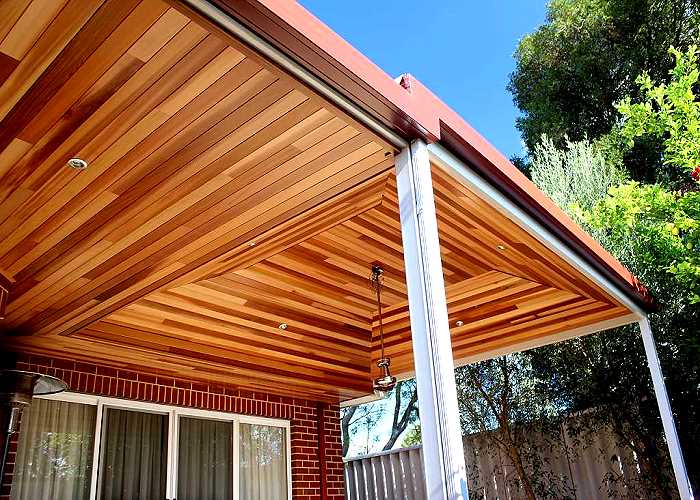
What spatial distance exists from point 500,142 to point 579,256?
15252mm

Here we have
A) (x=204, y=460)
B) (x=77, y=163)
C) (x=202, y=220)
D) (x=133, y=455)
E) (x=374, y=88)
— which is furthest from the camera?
(x=204, y=460)

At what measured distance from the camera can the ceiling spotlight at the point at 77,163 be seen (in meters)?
2.55

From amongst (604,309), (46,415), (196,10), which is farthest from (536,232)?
(46,415)

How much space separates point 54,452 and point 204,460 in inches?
55.7

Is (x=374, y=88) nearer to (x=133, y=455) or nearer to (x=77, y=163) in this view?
(x=77, y=163)

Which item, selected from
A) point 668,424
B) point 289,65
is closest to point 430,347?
point 289,65

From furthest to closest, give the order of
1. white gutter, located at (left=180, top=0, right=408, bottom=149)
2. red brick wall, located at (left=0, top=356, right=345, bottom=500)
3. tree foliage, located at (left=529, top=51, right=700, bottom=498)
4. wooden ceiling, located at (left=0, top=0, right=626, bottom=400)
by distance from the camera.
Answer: tree foliage, located at (left=529, top=51, right=700, bottom=498) < red brick wall, located at (left=0, top=356, right=345, bottom=500) < wooden ceiling, located at (left=0, top=0, right=626, bottom=400) < white gutter, located at (left=180, top=0, right=408, bottom=149)

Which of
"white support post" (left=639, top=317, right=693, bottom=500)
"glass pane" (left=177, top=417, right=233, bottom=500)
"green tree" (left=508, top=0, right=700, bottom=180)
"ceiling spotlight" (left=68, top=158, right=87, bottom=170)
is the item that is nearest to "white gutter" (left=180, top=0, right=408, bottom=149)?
"ceiling spotlight" (left=68, top=158, right=87, bottom=170)

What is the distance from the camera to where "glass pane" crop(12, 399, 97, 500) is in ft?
15.4

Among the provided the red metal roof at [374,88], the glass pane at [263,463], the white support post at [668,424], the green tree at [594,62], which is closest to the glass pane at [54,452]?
the glass pane at [263,463]

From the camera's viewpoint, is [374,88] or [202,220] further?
[202,220]

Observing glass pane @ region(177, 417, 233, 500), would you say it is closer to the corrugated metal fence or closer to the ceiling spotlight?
the corrugated metal fence

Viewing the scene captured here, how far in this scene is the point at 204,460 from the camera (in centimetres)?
→ 582

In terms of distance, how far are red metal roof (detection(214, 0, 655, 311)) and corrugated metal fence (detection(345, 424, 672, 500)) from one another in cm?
469
